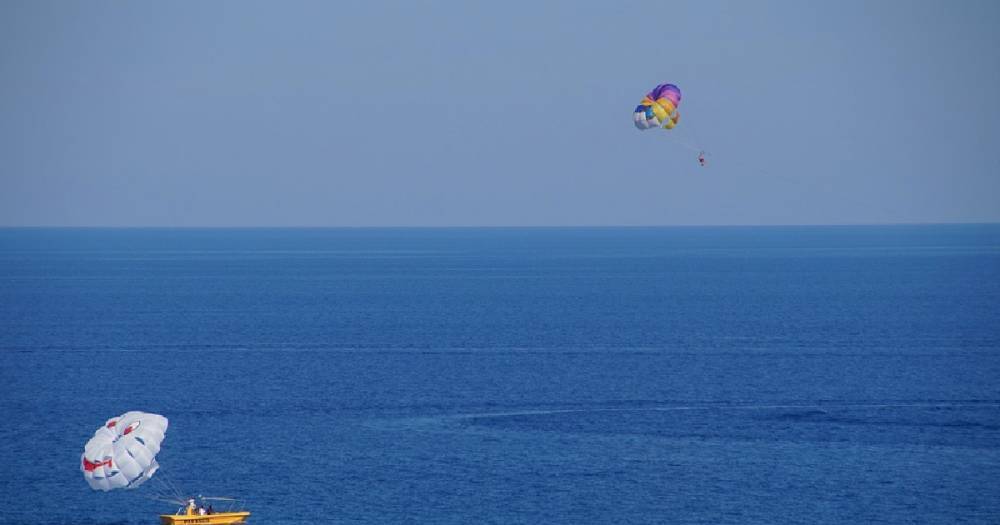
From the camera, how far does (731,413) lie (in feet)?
278

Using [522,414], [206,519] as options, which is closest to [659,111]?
[522,414]

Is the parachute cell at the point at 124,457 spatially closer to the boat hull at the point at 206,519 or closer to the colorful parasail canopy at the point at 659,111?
the boat hull at the point at 206,519

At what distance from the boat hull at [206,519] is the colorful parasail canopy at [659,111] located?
34.9 meters

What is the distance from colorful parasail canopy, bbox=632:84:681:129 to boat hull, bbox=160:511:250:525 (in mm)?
34897

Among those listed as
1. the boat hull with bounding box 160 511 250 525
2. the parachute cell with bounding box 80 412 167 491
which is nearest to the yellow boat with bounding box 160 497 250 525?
the boat hull with bounding box 160 511 250 525

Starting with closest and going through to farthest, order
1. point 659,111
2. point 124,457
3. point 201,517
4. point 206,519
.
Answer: point 124,457, point 201,517, point 206,519, point 659,111

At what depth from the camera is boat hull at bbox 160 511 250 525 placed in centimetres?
5397

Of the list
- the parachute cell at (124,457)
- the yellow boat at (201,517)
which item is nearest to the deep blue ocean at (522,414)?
the yellow boat at (201,517)

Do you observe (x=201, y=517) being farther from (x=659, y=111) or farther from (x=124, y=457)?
(x=659, y=111)

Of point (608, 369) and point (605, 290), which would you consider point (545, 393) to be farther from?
point (605, 290)

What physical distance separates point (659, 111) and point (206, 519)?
37.1 meters

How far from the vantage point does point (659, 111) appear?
81.0 meters

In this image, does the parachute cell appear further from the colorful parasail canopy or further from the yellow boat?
the colorful parasail canopy

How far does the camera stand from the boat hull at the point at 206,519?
54.0 metres
